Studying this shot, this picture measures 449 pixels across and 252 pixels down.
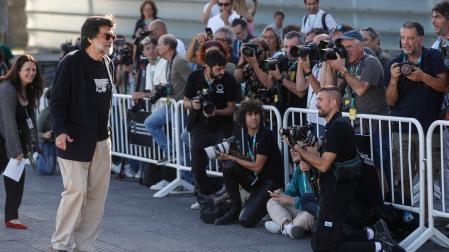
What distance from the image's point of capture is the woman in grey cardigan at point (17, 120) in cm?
1033

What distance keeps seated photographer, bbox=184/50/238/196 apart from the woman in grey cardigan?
1766mm

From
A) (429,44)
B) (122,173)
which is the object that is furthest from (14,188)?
(429,44)

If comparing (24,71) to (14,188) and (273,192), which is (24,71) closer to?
(14,188)

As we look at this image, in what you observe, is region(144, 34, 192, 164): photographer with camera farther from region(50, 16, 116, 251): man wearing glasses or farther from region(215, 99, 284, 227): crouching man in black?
region(50, 16, 116, 251): man wearing glasses

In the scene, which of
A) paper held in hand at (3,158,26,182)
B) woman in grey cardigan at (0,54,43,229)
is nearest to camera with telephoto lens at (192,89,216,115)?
woman in grey cardigan at (0,54,43,229)

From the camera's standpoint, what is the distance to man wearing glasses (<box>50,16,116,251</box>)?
28.8 feet

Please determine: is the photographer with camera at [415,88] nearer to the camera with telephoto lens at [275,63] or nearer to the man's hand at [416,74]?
the man's hand at [416,74]

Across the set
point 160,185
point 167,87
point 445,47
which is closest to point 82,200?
point 445,47

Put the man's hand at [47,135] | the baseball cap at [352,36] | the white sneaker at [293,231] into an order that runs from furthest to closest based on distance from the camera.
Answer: the man's hand at [47,135] → the baseball cap at [352,36] → the white sneaker at [293,231]

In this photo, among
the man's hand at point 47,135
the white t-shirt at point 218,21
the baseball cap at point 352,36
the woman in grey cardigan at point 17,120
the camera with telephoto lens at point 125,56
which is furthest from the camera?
the man's hand at point 47,135

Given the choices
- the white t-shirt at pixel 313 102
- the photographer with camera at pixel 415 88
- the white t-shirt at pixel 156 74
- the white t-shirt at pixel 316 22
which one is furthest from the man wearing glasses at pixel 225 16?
the photographer with camera at pixel 415 88

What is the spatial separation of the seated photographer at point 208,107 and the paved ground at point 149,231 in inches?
21.7

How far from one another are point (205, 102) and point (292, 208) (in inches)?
68.4

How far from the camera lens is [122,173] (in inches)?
554
